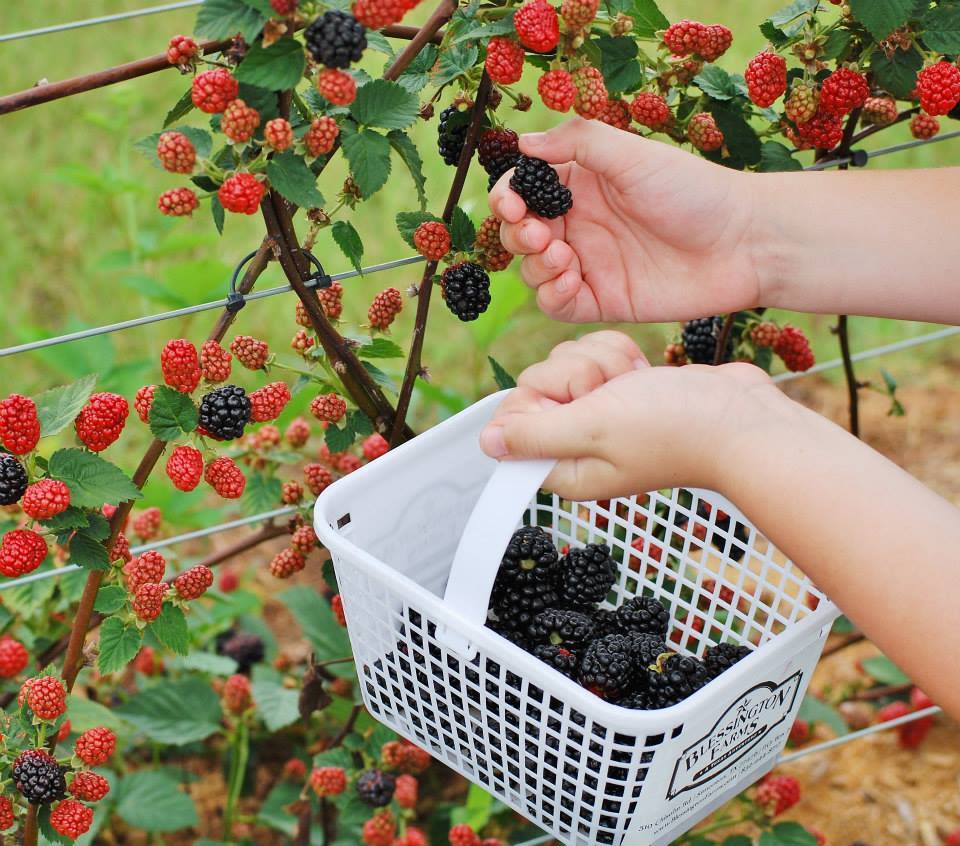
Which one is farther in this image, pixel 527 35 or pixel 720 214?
pixel 720 214

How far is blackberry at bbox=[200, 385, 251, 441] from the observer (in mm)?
990

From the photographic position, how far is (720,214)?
118cm

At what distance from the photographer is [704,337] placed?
1451mm

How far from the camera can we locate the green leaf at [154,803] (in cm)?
146

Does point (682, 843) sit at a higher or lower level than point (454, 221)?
lower

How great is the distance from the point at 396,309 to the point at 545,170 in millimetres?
205

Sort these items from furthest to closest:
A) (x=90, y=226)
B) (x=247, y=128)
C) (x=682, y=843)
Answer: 1. (x=90, y=226)
2. (x=682, y=843)
3. (x=247, y=128)

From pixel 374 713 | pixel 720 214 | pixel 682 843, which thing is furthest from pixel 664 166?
pixel 682 843

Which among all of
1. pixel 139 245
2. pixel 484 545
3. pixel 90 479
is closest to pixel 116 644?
pixel 90 479

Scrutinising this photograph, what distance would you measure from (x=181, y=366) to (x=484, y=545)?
30cm

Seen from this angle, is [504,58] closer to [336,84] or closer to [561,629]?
[336,84]

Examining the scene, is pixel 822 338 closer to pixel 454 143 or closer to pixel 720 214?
pixel 720 214

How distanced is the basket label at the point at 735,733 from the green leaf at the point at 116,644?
49cm

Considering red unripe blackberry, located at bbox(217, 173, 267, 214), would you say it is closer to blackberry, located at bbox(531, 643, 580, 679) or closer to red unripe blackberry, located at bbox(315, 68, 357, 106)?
red unripe blackberry, located at bbox(315, 68, 357, 106)
